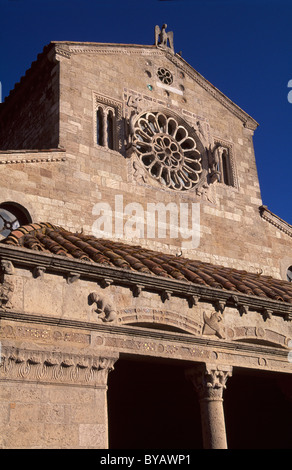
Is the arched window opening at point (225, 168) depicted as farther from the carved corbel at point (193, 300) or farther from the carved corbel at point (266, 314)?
the carved corbel at point (193, 300)

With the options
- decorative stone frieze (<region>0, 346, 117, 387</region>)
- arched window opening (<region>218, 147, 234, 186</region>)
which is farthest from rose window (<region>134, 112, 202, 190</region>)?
decorative stone frieze (<region>0, 346, 117, 387</region>)

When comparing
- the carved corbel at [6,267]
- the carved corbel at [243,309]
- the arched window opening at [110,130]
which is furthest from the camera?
the arched window opening at [110,130]

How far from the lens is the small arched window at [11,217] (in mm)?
11753

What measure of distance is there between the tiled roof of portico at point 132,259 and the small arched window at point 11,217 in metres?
1.19

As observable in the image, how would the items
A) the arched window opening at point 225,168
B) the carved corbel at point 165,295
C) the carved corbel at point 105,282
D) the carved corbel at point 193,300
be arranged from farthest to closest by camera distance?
the arched window opening at point 225,168, the carved corbel at point 193,300, the carved corbel at point 165,295, the carved corbel at point 105,282

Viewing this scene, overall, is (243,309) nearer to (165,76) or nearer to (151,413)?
(151,413)

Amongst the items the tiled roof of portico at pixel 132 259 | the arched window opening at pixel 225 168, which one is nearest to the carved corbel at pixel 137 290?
the tiled roof of portico at pixel 132 259

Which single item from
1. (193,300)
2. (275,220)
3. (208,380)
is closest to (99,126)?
(275,220)

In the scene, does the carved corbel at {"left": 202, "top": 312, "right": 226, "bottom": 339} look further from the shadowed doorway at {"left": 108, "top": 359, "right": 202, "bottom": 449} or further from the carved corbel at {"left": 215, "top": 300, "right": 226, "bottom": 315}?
the shadowed doorway at {"left": 108, "top": 359, "right": 202, "bottom": 449}

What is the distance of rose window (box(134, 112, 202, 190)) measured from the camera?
14.7 metres

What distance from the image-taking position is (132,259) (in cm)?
1002

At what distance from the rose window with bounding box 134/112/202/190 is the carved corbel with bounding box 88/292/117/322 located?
6.34 m
